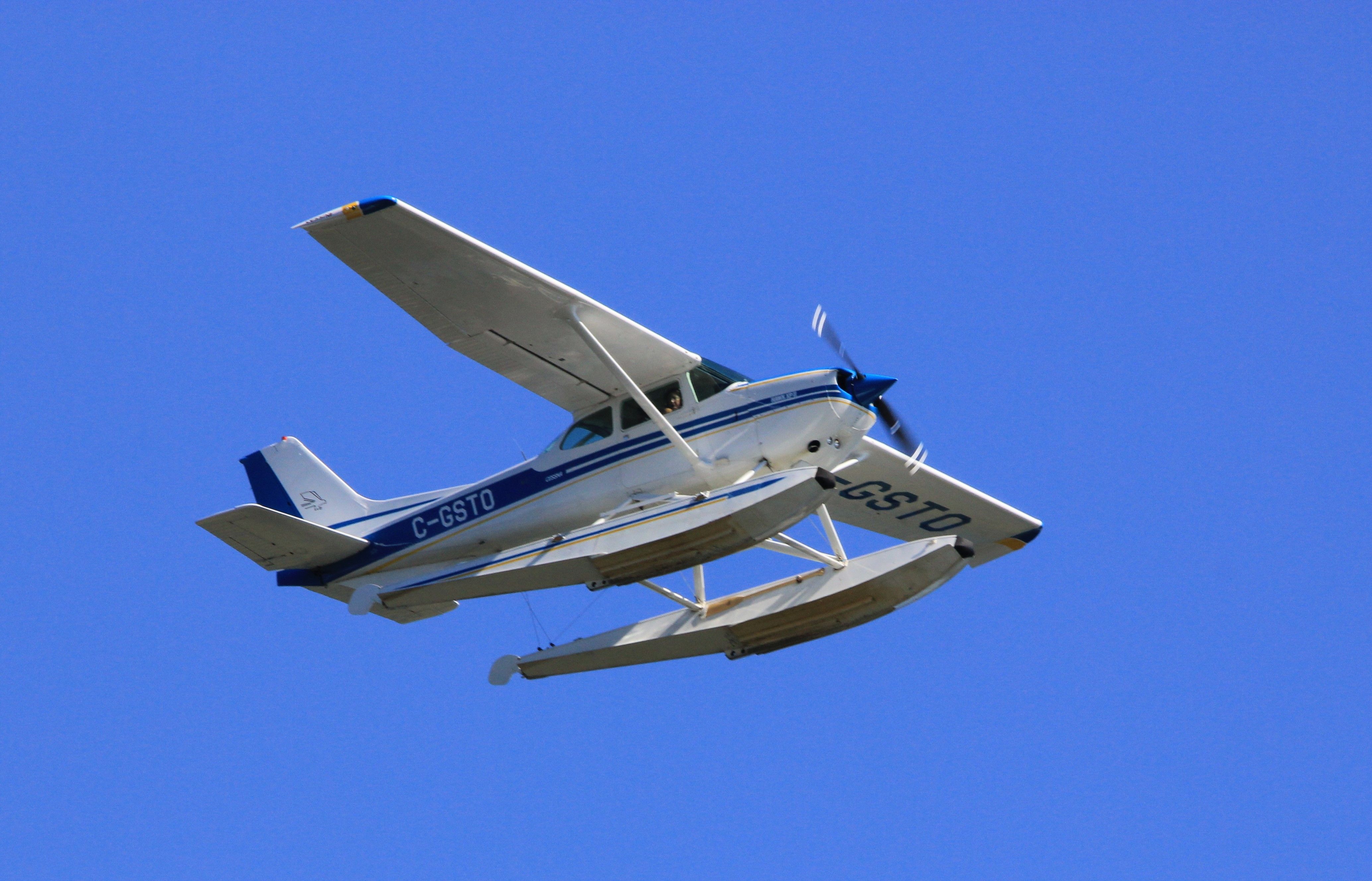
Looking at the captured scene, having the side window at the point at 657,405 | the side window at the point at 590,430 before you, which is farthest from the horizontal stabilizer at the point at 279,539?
the side window at the point at 657,405

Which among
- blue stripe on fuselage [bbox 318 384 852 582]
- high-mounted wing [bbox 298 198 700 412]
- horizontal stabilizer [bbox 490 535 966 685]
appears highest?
high-mounted wing [bbox 298 198 700 412]

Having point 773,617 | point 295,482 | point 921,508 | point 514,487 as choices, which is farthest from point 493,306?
point 921,508

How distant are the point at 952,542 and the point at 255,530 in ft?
25.4

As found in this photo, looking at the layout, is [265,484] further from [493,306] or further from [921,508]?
[921,508]

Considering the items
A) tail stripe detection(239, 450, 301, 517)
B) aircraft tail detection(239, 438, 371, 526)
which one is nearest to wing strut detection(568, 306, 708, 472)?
aircraft tail detection(239, 438, 371, 526)

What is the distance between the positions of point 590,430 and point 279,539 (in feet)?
12.4

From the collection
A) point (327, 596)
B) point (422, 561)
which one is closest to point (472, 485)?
point (422, 561)

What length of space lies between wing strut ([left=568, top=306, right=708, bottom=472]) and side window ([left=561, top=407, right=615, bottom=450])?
849 millimetres

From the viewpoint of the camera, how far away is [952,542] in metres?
16.2

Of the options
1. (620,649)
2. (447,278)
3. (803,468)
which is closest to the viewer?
(803,468)

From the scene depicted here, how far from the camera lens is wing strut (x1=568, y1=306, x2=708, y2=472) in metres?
16.3

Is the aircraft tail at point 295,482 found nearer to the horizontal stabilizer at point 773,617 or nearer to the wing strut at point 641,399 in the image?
the horizontal stabilizer at point 773,617

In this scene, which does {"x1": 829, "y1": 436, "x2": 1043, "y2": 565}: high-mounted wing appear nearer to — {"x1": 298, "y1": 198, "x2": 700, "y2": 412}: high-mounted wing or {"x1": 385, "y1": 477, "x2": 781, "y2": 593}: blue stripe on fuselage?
{"x1": 298, "y1": 198, "x2": 700, "y2": 412}: high-mounted wing

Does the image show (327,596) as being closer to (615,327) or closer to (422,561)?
(422,561)
